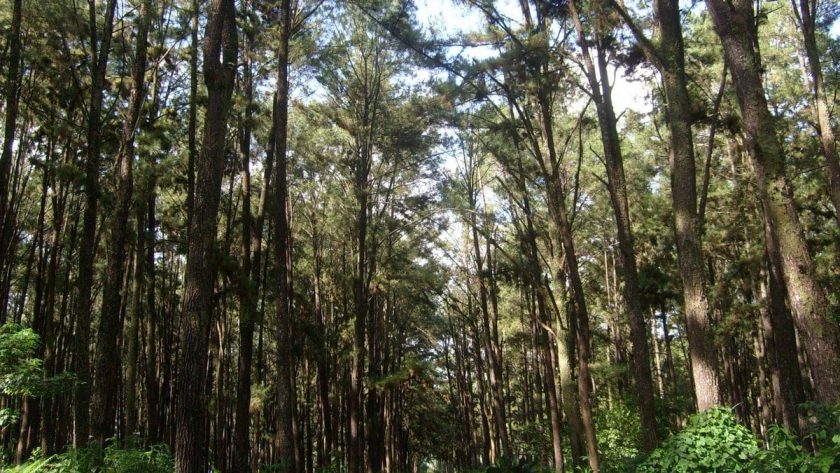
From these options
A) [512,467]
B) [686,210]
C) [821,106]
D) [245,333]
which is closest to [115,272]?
[245,333]

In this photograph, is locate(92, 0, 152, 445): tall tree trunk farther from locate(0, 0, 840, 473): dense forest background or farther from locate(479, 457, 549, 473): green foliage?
locate(479, 457, 549, 473): green foliage

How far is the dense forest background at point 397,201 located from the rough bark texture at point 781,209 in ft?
0.09

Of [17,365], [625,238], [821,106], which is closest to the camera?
[17,365]

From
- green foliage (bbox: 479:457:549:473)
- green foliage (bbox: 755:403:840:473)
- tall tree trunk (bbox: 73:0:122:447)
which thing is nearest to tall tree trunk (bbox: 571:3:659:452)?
green foliage (bbox: 479:457:549:473)

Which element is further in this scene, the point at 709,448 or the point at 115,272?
the point at 115,272

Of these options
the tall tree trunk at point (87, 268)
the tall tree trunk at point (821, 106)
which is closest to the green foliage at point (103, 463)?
the tall tree trunk at point (87, 268)

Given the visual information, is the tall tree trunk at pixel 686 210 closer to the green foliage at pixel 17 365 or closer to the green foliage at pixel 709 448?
the green foliage at pixel 709 448

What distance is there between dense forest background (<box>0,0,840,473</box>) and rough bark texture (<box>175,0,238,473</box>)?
0.04m

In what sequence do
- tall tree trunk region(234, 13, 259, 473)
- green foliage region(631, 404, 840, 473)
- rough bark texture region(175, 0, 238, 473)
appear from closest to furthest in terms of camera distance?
green foliage region(631, 404, 840, 473) → rough bark texture region(175, 0, 238, 473) → tall tree trunk region(234, 13, 259, 473)

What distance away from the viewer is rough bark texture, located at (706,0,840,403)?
21.0ft

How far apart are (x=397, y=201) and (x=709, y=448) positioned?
14571mm

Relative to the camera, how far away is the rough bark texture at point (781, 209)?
21.0 feet

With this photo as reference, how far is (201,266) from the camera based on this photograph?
7.16 m

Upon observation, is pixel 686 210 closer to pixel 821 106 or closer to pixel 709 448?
pixel 709 448
